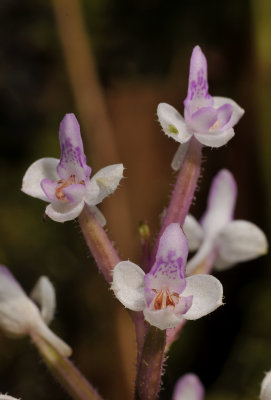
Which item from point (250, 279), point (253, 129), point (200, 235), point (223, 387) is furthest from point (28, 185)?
point (253, 129)

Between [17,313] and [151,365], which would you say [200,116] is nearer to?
[151,365]

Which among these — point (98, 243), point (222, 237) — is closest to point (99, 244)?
point (98, 243)

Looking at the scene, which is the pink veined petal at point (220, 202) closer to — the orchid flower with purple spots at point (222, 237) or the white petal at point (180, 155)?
the orchid flower with purple spots at point (222, 237)

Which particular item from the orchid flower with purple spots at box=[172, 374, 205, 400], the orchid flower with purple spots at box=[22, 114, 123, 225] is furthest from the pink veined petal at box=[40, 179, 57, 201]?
the orchid flower with purple spots at box=[172, 374, 205, 400]

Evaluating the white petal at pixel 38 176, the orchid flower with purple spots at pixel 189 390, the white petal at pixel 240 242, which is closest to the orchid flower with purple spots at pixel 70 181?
the white petal at pixel 38 176

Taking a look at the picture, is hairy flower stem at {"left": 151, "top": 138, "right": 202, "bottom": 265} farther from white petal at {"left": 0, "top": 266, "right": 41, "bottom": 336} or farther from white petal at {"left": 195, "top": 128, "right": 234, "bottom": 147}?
white petal at {"left": 0, "top": 266, "right": 41, "bottom": 336}

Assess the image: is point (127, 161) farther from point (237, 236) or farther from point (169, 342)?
point (169, 342)
